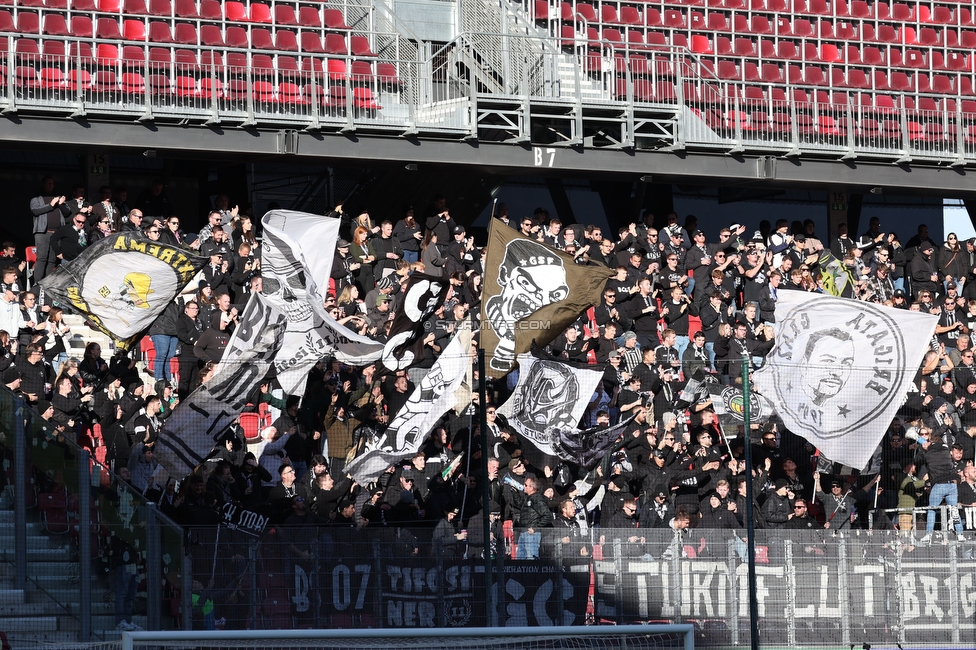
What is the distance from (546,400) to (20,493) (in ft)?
13.2

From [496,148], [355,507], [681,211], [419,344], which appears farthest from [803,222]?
[355,507]

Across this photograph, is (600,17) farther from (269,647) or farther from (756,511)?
(269,647)

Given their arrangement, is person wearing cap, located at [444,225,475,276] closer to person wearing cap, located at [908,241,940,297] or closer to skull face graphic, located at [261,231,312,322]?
skull face graphic, located at [261,231,312,322]

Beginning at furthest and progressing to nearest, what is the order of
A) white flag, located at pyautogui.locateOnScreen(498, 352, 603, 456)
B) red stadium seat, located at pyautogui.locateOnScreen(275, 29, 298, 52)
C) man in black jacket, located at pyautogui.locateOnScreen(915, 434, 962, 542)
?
red stadium seat, located at pyautogui.locateOnScreen(275, 29, 298, 52) < man in black jacket, located at pyautogui.locateOnScreen(915, 434, 962, 542) < white flag, located at pyautogui.locateOnScreen(498, 352, 603, 456)

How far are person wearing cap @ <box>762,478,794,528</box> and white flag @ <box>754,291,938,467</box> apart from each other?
1.83 feet

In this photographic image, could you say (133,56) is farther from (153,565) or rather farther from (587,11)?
(153,565)

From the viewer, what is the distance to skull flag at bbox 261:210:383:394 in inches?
512

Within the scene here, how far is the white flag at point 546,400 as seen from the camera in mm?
11664

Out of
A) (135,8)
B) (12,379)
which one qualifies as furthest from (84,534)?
(135,8)

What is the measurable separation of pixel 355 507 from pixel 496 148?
1103 centimetres

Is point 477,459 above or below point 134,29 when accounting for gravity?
below

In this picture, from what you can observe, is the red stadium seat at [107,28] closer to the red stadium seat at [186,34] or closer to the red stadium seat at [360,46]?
the red stadium seat at [186,34]

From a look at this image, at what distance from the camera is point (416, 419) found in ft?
37.7

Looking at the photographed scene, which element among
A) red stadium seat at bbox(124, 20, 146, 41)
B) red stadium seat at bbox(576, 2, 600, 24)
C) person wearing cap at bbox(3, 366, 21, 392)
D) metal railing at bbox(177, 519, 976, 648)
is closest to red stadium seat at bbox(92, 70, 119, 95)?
red stadium seat at bbox(124, 20, 146, 41)
